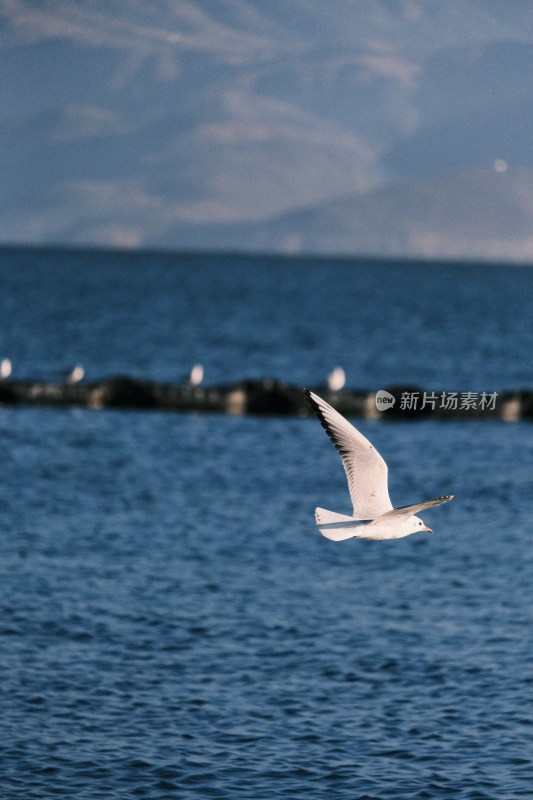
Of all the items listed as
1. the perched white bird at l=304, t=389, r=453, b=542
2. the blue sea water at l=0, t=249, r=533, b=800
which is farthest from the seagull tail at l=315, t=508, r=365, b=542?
the blue sea water at l=0, t=249, r=533, b=800

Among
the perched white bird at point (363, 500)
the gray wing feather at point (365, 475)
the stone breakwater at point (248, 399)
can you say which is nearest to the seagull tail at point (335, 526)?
the perched white bird at point (363, 500)

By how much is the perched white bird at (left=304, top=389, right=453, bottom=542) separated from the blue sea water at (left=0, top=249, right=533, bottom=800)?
15.6 ft

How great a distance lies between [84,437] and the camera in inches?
1745

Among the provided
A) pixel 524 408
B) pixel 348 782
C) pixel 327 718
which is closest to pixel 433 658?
pixel 327 718

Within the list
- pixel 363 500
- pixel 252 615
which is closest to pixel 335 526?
pixel 363 500

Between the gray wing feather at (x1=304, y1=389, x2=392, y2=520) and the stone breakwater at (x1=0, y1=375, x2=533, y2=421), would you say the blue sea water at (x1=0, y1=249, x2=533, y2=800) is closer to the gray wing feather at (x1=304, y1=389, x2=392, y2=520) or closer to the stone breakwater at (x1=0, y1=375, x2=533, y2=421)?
the stone breakwater at (x1=0, y1=375, x2=533, y2=421)

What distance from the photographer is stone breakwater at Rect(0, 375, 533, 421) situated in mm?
48312

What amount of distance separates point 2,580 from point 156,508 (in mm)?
7771

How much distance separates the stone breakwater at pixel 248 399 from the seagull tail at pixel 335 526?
109 ft

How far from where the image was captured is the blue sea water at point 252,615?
19047 millimetres

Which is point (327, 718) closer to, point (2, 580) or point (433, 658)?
point (433, 658)

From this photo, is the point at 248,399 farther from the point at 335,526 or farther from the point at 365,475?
the point at 335,526

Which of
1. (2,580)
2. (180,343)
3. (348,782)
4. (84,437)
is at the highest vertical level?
(180,343)

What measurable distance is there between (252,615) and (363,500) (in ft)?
34.0
